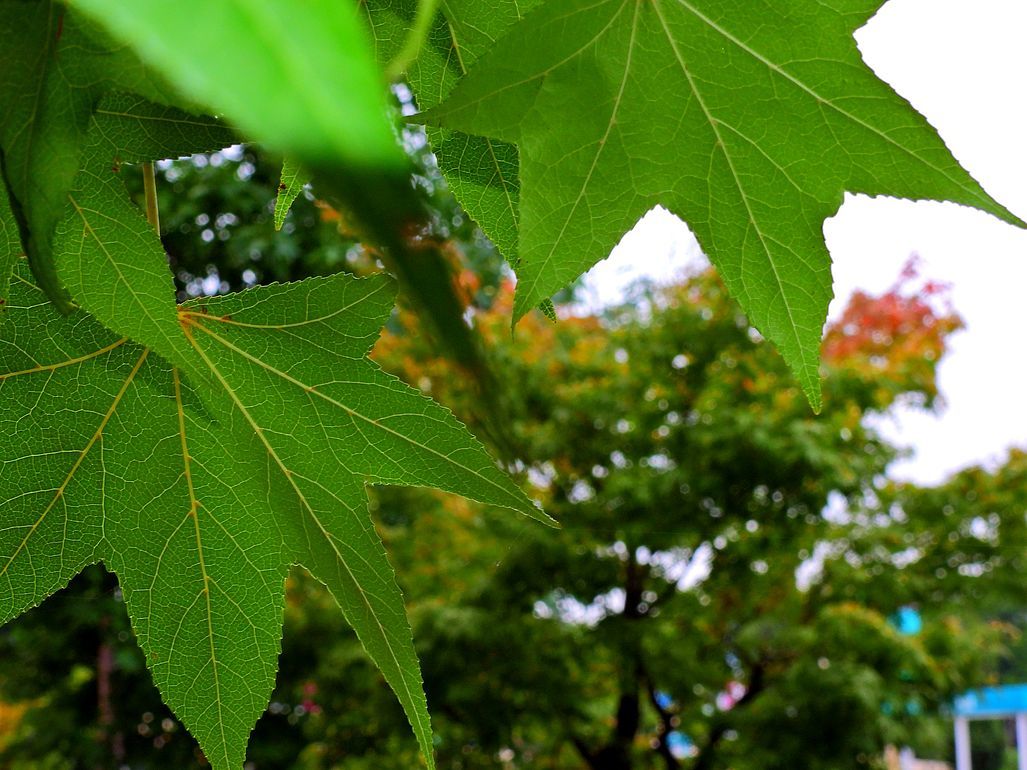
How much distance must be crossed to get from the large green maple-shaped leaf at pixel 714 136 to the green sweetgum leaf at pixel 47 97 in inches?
3.6

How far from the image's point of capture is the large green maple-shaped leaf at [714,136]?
0.85 ft

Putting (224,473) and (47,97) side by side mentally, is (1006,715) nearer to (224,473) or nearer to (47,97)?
(224,473)

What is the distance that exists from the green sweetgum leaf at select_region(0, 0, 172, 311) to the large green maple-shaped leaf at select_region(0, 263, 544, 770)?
0.15 meters

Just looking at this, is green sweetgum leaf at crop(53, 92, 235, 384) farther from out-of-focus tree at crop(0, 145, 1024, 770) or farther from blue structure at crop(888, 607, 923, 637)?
blue structure at crop(888, 607, 923, 637)

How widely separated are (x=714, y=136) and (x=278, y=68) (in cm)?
23

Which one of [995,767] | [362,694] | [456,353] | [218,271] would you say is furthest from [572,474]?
[995,767]

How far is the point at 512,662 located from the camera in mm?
3160

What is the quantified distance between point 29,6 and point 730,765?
346cm

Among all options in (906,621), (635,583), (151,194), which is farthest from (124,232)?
(906,621)

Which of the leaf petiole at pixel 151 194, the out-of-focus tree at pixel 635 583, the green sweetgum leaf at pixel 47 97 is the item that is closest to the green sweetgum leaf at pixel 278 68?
the green sweetgum leaf at pixel 47 97

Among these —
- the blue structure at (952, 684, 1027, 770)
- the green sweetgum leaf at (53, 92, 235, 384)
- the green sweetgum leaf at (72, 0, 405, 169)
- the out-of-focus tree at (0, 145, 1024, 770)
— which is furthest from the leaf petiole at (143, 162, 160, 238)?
the blue structure at (952, 684, 1027, 770)

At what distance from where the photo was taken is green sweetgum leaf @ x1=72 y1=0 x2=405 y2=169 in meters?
0.07

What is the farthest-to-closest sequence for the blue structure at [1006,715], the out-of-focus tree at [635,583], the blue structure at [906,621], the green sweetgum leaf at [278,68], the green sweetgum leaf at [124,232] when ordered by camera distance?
the blue structure at [1006,715]
the blue structure at [906,621]
the out-of-focus tree at [635,583]
the green sweetgum leaf at [124,232]
the green sweetgum leaf at [278,68]

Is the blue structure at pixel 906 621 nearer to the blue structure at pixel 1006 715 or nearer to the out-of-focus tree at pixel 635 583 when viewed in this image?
the out-of-focus tree at pixel 635 583
